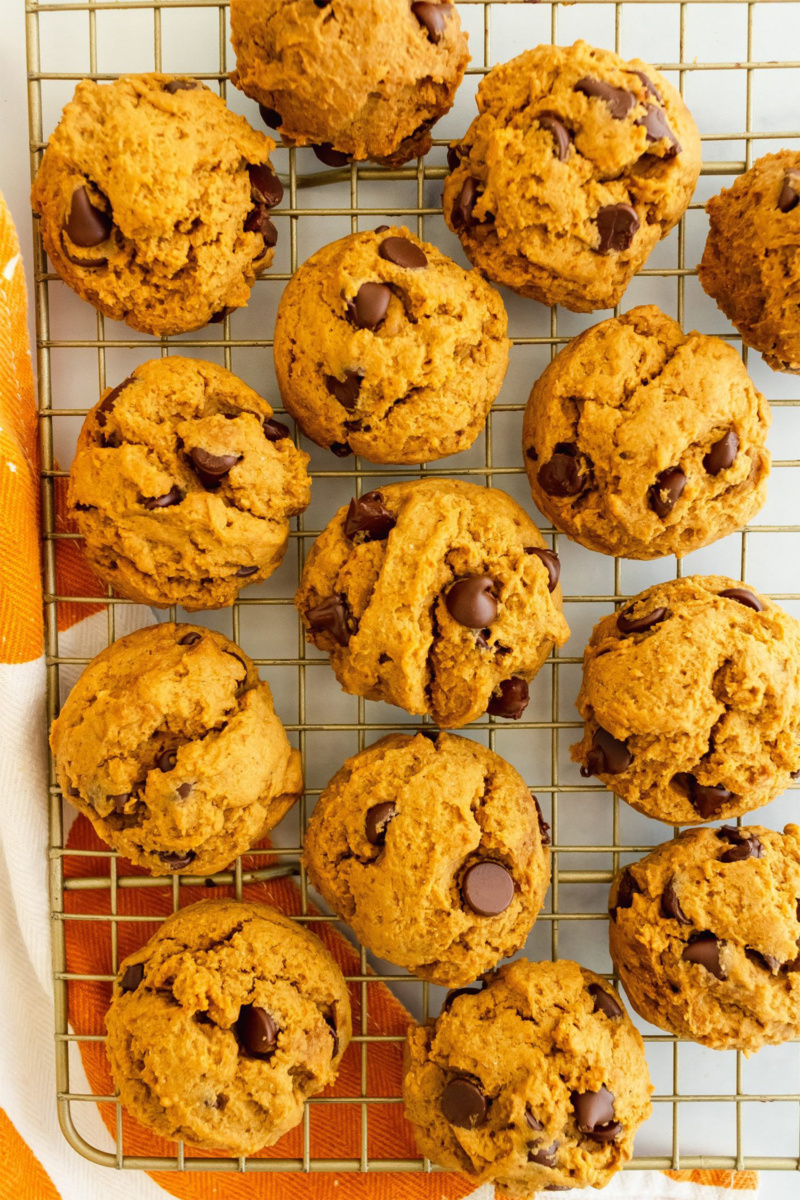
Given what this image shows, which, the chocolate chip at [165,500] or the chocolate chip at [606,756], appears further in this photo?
the chocolate chip at [606,756]

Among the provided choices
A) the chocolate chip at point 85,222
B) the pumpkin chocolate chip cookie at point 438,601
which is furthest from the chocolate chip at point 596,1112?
the chocolate chip at point 85,222

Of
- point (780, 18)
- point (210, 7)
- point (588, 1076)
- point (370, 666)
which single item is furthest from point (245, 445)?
point (780, 18)

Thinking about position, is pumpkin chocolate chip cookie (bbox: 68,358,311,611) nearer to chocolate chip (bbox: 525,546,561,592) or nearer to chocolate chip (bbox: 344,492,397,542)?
chocolate chip (bbox: 344,492,397,542)

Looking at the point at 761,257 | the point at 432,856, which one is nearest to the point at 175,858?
the point at 432,856

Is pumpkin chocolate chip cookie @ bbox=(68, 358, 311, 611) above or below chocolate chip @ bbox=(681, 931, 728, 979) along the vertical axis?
above

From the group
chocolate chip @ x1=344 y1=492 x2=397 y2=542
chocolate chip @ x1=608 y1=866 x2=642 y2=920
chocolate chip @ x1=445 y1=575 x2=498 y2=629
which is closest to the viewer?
chocolate chip @ x1=445 y1=575 x2=498 y2=629

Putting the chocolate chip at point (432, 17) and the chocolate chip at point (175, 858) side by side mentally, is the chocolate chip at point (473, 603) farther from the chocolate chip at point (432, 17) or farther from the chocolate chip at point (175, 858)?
the chocolate chip at point (432, 17)

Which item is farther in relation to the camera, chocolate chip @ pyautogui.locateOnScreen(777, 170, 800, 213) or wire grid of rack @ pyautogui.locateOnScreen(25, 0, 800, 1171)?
wire grid of rack @ pyautogui.locateOnScreen(25, 0, 800, 1171)

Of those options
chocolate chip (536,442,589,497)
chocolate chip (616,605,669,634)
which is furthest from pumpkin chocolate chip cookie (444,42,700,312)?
chocolate chip (616,605,669,634)
